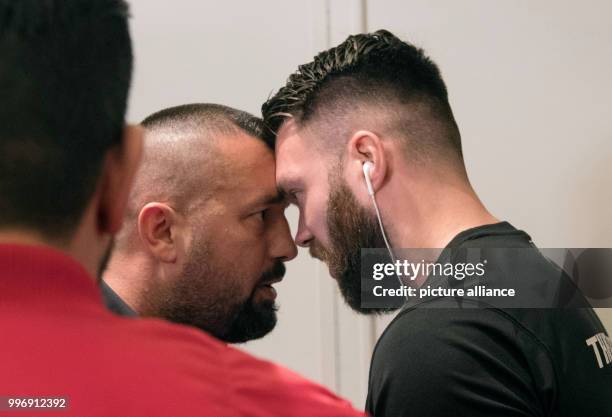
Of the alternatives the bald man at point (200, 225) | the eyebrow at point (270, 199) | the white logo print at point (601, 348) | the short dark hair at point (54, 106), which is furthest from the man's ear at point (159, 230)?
the short dark hair at point (54, 106)

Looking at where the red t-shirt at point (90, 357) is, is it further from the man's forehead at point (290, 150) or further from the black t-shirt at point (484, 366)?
the man's forehead at point (290, 150)

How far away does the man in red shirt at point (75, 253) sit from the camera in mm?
503

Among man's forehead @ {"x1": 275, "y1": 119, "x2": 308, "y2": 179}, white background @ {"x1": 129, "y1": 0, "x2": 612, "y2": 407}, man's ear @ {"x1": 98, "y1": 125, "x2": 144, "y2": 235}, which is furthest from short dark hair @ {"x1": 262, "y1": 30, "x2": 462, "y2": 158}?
man's ear @ {"x1": 98, "y1": 125, "x2": 144, "y2": 235}

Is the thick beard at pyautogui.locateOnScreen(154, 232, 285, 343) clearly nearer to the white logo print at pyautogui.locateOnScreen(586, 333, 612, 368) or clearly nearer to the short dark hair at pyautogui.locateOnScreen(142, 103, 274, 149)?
the short dark hair at pyautogui.locateOnScreen(142, 103, 274, 149)

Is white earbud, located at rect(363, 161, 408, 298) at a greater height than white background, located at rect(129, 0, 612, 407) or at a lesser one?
lesser

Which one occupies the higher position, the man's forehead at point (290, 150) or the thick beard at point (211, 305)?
the man's forehead at point (290, 150)

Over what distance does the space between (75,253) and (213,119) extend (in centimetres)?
83

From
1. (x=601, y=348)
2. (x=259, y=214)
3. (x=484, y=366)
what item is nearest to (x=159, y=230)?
(x=259, y=214)

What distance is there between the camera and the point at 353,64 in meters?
1.33

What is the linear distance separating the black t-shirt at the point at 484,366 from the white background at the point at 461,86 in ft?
2.24

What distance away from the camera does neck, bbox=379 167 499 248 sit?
1.20 meters

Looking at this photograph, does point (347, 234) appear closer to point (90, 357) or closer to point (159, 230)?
point (159, 230)

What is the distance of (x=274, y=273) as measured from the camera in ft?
4.71

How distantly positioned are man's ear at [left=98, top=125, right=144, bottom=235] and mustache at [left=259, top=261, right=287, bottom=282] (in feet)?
2.74
